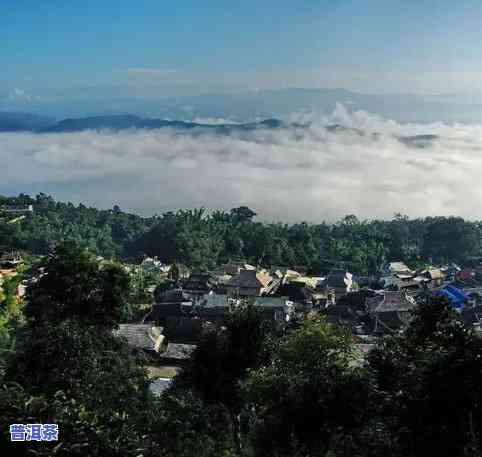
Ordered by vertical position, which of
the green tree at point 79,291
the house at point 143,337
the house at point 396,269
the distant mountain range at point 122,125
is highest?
the distant mountain range at point 122,125

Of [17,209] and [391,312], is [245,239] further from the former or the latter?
[391,312]

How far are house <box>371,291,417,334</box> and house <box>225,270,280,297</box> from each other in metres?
6.64

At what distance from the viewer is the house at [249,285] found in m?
30.3

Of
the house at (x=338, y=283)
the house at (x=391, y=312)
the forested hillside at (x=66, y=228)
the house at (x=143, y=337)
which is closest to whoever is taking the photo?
the house at (x=143, y=337)

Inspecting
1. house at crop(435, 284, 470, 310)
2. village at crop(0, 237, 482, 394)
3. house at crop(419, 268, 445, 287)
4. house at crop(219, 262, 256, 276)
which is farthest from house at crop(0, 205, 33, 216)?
house at crop(435, 284, 470, 310)

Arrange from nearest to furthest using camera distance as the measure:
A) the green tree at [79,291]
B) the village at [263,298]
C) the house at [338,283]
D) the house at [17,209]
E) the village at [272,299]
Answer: the green tree at [79,291], the village at [272,299], the village at [263,298], the house at [338,283], the house at [17,209]

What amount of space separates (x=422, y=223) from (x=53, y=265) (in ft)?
148

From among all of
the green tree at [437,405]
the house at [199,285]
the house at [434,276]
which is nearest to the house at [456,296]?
the house at [434,276]

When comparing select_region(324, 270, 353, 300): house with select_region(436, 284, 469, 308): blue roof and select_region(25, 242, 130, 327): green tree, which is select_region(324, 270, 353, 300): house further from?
select_region(25, 242, 130, 327): green tree

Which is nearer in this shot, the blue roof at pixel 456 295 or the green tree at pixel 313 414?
the green tree at pixel 313 414

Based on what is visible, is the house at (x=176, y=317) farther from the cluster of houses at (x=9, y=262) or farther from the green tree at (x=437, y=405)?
the green tree at (x=437, y=405)

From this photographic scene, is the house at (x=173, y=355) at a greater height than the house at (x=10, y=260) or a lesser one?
greater

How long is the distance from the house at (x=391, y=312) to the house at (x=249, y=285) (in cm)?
664

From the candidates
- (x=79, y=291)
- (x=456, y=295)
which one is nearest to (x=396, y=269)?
(x=456, y=295)
